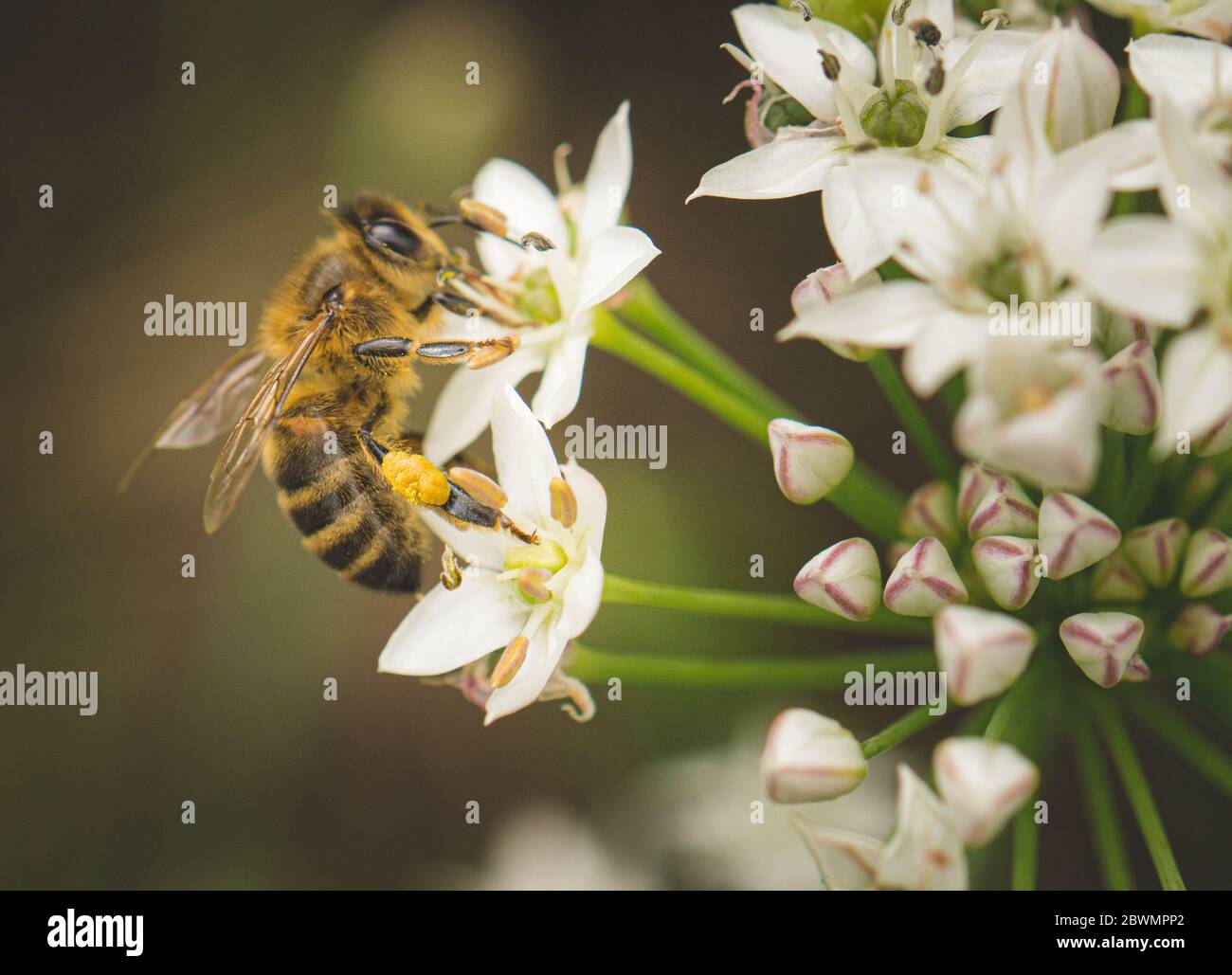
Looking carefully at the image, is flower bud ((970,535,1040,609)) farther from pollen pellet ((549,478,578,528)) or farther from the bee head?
the bee head

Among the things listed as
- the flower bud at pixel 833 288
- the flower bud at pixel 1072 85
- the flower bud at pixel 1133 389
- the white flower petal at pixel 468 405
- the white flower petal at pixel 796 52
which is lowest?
the flower bud at pixel 1133 389

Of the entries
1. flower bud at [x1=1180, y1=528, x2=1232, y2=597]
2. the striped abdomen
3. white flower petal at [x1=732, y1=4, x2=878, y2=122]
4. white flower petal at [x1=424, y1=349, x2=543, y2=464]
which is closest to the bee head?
white flower petal at [x1=424, y1=349, x2=543, y2=464]

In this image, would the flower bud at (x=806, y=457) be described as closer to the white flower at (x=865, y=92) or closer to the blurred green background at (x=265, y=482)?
the white flower at (x=865, y=92)

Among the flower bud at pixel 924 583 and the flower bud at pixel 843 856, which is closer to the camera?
the flower bud at pixel 843 856

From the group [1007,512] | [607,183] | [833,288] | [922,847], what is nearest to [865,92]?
[833,288]
